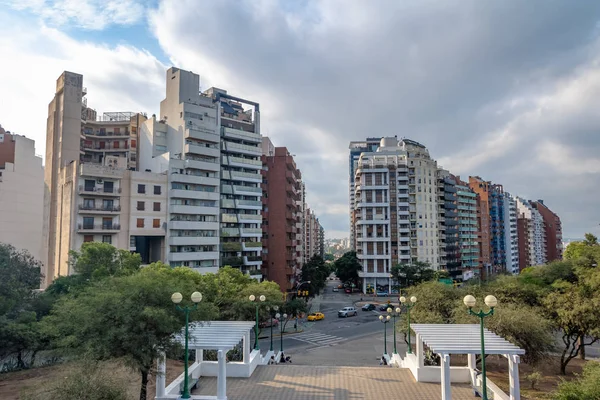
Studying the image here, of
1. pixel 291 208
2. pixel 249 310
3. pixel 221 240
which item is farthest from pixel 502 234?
pixel 249 310

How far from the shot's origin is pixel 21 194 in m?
52.9

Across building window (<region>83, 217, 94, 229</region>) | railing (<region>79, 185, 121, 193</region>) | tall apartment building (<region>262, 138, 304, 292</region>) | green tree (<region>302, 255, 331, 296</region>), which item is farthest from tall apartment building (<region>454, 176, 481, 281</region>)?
building window (<region>83, 217, 94, 229</region>)

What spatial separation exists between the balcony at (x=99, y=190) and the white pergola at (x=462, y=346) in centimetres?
4242

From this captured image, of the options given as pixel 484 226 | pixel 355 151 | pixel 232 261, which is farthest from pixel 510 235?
pixel 232 261

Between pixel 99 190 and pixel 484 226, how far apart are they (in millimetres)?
102458

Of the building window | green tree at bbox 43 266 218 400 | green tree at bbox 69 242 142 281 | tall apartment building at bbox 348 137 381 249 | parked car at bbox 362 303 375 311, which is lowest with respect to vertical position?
parked car at bbox 362 303 375 311

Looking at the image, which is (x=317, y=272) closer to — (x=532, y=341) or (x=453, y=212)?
(x=453, y=212)

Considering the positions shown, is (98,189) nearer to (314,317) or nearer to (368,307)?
(314,317)

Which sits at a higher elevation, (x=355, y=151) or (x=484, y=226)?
(x=355, y=151)

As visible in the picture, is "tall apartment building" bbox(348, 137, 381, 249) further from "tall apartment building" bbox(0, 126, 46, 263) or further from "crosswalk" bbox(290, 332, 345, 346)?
"tall apartment building" bbox(0, 126, 46, 263)

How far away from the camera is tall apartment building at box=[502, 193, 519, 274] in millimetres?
128375

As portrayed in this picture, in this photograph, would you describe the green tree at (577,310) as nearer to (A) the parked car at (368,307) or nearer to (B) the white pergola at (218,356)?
(B) the white pergola at (218,356)

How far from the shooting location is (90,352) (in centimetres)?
1366

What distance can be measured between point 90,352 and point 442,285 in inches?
987
